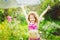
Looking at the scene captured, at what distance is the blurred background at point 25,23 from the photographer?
1510mm

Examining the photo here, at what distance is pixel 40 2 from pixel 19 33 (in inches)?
10.2

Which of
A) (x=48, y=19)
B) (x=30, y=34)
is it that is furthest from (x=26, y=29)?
(x=48, y=19)

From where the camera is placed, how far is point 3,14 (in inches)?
63.0

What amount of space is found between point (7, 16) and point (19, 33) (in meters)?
0.15

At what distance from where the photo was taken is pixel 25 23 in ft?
5.07

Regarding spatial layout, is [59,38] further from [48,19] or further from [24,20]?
[24,20]

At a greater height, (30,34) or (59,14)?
(59,14)

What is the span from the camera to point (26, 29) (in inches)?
60.7

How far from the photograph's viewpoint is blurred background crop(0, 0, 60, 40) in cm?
151

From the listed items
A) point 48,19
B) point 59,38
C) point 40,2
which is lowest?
point 59,38

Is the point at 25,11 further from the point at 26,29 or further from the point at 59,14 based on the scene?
the point at 59,14

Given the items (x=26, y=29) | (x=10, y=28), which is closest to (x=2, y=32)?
(x=10, y=28)

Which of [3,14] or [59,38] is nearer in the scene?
[59,38]

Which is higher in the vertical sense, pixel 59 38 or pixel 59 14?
pixel 59 14
